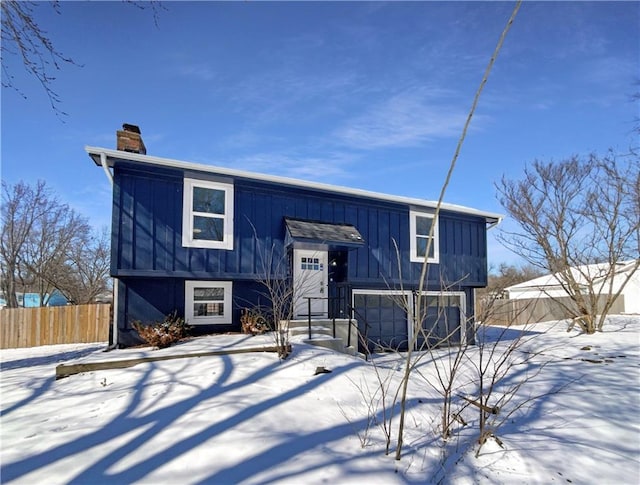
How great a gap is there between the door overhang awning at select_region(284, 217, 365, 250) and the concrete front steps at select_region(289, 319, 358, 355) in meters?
1.89

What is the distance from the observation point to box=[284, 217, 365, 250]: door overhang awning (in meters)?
8.30

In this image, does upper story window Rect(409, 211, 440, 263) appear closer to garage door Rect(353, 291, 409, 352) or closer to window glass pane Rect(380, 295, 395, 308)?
window glass pane Rect(380, 295, 395, 308)

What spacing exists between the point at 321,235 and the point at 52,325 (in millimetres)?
10103

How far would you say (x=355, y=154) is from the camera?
13297 mm

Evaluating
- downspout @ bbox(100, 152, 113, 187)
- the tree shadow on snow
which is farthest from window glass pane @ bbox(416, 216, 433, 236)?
downspout @ bbox(100, 152, 113, 187)

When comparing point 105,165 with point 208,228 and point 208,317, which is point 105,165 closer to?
point 208,228

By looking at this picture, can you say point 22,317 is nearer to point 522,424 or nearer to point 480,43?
point 522,424

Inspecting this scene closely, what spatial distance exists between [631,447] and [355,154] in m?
11.2

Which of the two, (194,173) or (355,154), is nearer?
(194,173)

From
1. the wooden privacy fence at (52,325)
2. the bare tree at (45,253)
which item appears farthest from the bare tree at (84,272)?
the wooden privacy fence at (52,325)

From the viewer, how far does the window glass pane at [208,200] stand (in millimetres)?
8094

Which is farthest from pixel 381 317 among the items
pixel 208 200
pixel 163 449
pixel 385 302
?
pixel 163 449

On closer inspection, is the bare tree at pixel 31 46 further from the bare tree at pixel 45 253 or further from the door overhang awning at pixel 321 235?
the bare tree at pixel 45 253

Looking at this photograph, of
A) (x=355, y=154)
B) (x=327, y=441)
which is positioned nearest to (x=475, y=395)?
(x=327, y=441)
